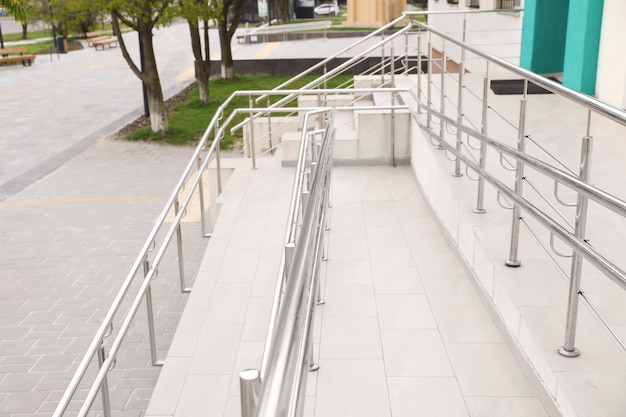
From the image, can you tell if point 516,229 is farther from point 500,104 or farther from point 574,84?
point 574,84

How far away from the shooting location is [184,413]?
435 centimetres

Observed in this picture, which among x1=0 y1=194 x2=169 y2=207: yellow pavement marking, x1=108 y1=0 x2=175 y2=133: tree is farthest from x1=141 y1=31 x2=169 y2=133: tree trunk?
x1=0 y1=194 x2=169 y2=207: yellow pavement marking

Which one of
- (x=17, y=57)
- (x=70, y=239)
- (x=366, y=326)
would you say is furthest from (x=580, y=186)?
(x=17, y=57)

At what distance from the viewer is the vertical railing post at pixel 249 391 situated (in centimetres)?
149

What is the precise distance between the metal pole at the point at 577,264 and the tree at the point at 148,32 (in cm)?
1284

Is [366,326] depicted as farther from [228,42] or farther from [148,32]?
[228,42]

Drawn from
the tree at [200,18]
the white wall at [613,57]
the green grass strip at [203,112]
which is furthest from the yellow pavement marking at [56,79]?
the white wall at [613,57]

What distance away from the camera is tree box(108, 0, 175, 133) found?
15009mm

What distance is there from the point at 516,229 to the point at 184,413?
7.30 ft

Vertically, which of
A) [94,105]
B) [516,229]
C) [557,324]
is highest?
[516,229]

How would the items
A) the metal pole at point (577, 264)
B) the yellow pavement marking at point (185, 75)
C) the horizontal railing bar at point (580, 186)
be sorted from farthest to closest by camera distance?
the yellow pavement marking at point (185, 75) → the metal pole at point (577, 264) → the horizontal railing bar at point (580, 186)

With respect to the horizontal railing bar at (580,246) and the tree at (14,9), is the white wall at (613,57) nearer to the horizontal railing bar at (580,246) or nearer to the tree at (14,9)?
the horizontal railing bar at (580,246)

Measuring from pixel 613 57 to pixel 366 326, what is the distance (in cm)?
627

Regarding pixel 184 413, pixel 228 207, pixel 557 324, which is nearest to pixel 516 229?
pixel 557 324
